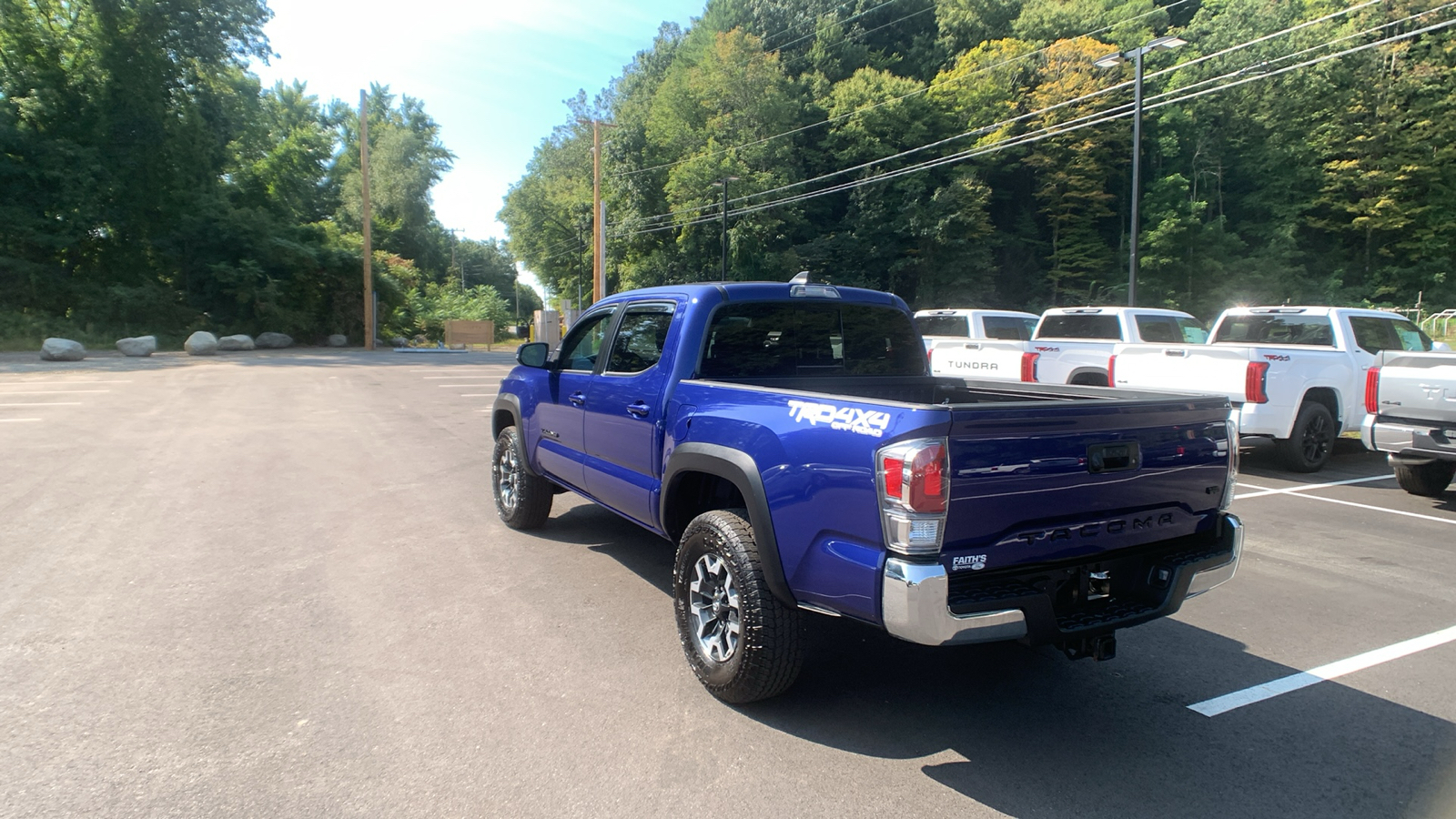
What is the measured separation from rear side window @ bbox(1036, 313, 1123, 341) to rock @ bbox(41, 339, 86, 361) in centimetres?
2482

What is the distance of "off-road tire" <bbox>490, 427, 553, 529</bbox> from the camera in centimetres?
664

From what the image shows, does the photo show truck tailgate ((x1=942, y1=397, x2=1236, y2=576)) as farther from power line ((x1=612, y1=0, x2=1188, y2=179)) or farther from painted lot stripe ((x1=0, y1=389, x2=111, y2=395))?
power line ((x1=612, y1=0, x2=1188, y2=179))

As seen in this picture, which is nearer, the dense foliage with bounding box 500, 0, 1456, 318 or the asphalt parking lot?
the asphalt parking lot

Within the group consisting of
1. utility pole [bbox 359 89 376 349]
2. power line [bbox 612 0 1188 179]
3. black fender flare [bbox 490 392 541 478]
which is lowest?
black fender flare [bbox 490 392 541 478]

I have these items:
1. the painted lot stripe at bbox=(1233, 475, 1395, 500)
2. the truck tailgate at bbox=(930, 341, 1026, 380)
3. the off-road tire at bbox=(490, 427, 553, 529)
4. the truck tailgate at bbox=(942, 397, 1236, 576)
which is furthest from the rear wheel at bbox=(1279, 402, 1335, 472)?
the off-road tire at bbox=(490, 427, 553, 529)

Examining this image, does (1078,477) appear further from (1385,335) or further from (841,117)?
(841,117)

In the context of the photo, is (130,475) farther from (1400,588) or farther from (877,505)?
(1400,588)

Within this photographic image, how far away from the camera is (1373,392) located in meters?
8.23

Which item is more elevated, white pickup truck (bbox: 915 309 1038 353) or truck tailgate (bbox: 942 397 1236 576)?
white pickup truck (bbox: 915 309 1038 353)

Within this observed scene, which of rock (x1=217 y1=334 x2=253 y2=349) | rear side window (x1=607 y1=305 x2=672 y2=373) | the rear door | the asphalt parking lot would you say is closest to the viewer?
the asphalt parking lot

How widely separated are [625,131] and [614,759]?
174 feet

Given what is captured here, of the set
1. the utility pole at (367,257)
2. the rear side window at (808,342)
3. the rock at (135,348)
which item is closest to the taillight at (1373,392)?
the rear side window at (808,342)

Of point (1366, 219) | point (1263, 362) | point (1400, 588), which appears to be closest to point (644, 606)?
point (1400, 588)

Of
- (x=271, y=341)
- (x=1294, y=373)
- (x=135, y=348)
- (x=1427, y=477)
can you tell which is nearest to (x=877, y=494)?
(x=1427, y=477)
